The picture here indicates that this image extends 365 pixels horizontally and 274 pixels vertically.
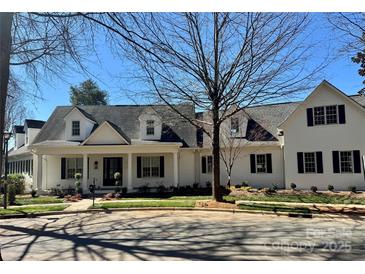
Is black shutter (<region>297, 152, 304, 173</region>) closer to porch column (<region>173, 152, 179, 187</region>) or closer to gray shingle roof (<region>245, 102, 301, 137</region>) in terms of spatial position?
gray shingle roof (<region>245, 102, 301, 137</region>)

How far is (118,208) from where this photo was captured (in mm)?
12906

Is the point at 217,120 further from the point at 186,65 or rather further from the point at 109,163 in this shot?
the point at 109,163

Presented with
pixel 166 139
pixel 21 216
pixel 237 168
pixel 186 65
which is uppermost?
pixel 186 65

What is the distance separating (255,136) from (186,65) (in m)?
9.68

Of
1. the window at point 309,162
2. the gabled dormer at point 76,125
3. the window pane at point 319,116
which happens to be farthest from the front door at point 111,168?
the window pane at point 319,116

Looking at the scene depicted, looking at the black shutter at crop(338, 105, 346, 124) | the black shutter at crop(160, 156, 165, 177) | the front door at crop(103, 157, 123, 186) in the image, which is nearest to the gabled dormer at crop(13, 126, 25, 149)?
the front door at crop(103, 157, 123, 186)

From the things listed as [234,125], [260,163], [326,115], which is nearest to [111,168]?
[234,125]

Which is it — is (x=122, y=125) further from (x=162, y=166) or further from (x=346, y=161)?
(x=346, y=161)

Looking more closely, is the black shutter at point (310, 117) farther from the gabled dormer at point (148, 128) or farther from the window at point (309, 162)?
the gabled dormer at point (148, 128)

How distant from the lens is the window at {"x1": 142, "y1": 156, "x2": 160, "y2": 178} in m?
20.6

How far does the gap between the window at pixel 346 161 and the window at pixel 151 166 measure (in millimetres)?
10362

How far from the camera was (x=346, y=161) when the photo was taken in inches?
666

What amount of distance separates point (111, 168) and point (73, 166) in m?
2.33
